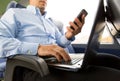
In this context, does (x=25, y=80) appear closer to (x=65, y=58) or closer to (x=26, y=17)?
(x=65, y=58)

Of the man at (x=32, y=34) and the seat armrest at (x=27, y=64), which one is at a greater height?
the man at (x=32, y=34)

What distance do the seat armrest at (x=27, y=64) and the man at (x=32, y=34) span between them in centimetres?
6

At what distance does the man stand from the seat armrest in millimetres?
56

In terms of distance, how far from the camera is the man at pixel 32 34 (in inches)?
34.0

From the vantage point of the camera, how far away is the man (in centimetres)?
86

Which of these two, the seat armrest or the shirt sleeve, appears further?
the shirt sleeve

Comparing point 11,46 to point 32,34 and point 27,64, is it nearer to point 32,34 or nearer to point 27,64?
point 27,64

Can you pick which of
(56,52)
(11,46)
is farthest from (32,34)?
(56,52)

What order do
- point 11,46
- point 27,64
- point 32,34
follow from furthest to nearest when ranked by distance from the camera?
point 32,34
point 11,46
point 27,64

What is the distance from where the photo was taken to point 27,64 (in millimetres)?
771

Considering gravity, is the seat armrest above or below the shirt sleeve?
below

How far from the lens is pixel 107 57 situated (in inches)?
38.9

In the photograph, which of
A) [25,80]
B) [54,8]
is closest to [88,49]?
[25,80]

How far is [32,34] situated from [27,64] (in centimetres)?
50
